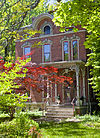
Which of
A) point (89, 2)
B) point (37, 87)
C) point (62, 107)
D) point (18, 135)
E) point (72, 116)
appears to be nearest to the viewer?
point (18, 135)

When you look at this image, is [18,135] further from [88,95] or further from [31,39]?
[31,39]

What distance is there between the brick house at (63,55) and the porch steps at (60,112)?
134cm

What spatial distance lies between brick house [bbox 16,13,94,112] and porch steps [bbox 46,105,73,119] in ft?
4.41

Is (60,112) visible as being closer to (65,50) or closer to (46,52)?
(65,50)

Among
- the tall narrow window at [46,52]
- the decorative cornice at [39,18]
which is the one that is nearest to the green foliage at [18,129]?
the tall narrow window at [46,52]

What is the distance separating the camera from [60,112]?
52.7ft

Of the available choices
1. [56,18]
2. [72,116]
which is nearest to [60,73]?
[72,116]

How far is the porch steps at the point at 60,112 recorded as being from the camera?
15.5 metres

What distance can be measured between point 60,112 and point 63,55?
18.6 ft

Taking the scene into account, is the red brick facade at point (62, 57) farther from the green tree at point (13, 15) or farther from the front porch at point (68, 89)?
the green tree at point (13, 15)

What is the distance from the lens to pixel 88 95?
17375mm

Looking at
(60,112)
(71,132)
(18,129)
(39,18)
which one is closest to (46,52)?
(39,18)

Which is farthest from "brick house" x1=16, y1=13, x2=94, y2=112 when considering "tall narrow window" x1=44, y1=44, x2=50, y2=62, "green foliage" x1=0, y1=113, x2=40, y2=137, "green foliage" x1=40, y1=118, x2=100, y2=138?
"green foliage" x1=0, y1=113, x2=40, y2=137

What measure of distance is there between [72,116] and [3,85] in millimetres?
10919
